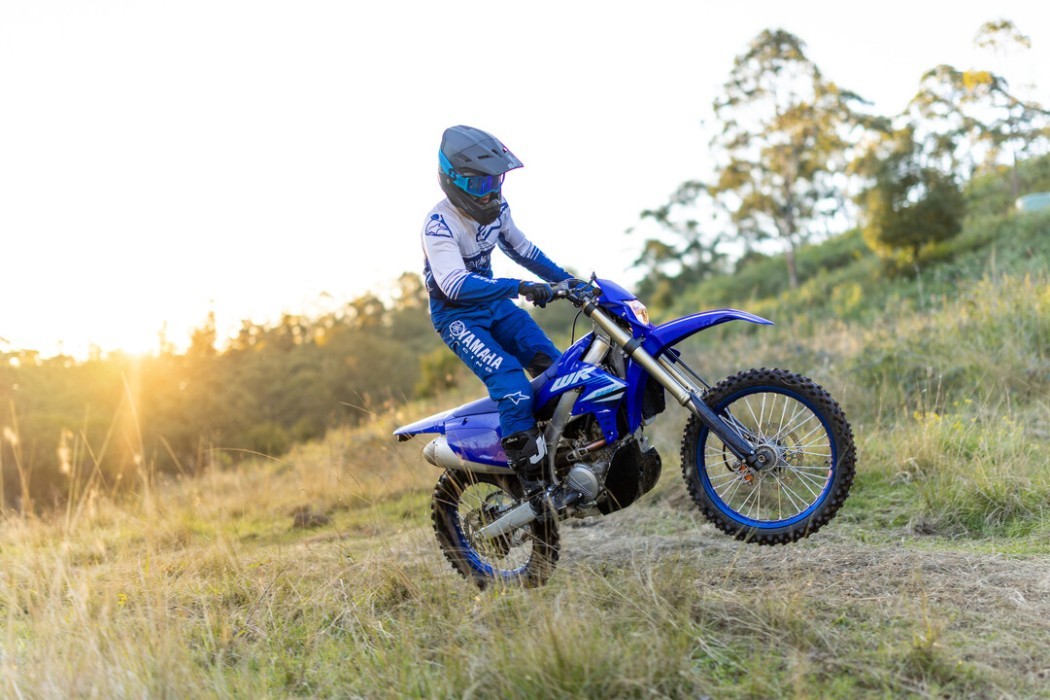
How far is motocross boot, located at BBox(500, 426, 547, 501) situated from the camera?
14.3 feet

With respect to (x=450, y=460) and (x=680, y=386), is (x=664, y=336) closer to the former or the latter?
(x=680, y=386)

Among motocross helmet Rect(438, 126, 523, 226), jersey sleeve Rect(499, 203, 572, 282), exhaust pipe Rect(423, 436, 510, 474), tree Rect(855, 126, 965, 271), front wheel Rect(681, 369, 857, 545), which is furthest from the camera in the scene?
tree Rect(855, 126, 965, 271)

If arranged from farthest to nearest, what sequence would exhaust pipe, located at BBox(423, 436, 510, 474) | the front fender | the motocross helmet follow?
exhaust pipe, located at BBox(423, 436, 510, 474) → the motocross helmet → the front fender

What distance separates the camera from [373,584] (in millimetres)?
4367

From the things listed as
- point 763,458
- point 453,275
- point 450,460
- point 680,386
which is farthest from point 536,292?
point 763,458

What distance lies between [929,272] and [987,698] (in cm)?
2155

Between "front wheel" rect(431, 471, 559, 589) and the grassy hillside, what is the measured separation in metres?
0.17

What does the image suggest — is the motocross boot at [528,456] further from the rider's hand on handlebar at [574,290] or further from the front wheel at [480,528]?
the rider's hand on handlebar at [574,290]

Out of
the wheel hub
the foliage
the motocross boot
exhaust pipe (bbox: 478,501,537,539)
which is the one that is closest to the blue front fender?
the motocross boot

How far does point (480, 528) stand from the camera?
4.77 meters

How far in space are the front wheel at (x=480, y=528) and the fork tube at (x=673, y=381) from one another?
0.98m

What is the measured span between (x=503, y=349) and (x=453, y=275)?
618 mm

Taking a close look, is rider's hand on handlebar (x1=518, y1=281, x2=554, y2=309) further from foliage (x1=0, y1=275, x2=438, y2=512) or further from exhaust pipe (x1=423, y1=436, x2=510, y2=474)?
foliage (x1=0, y1=275, x2=438, y2=512)

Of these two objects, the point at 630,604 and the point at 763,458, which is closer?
the point at 630,604
